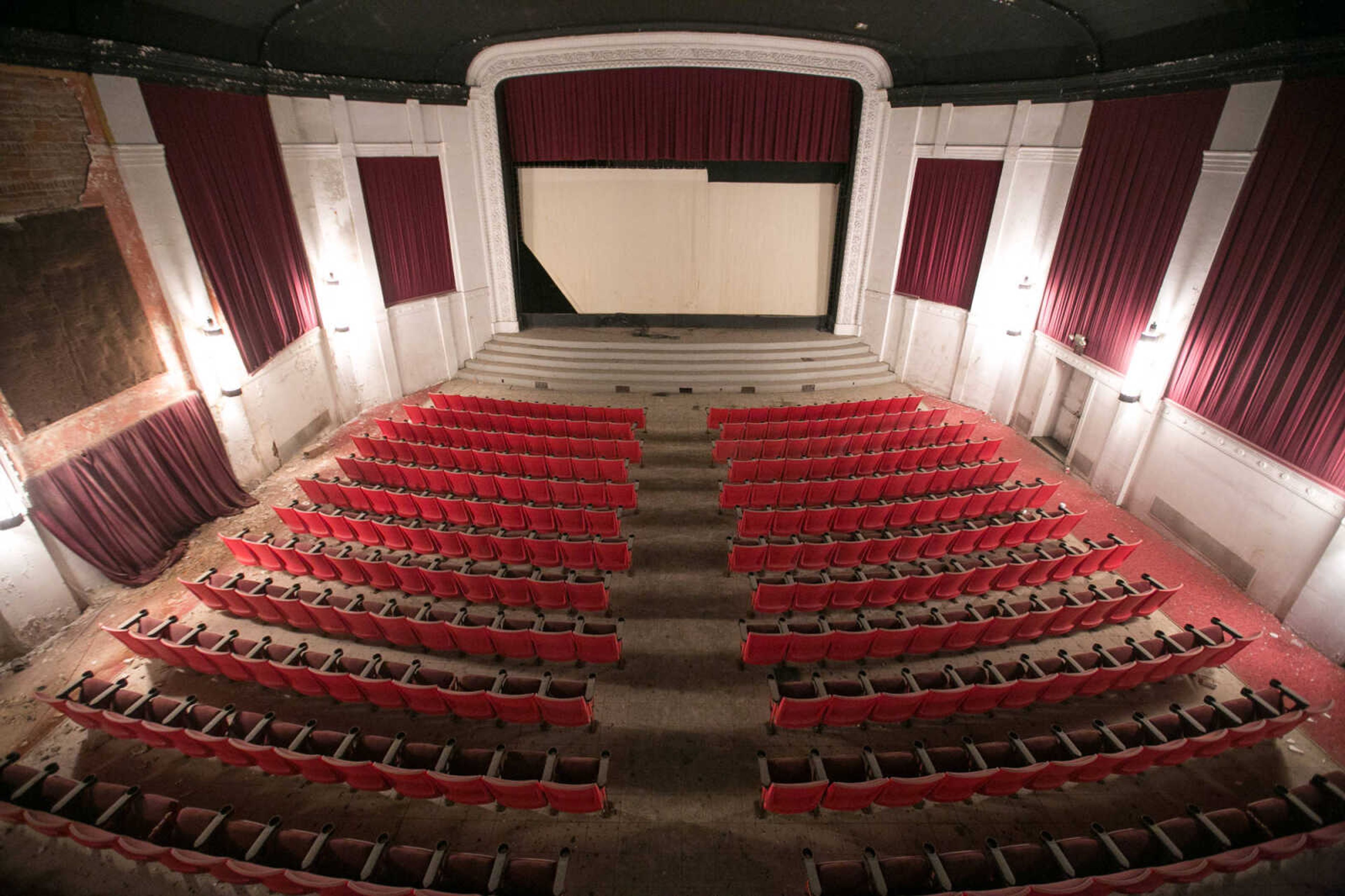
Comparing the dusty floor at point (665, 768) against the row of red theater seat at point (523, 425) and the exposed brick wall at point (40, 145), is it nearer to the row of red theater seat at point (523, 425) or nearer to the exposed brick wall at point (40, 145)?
the row of red theater seat at point (523, 425)

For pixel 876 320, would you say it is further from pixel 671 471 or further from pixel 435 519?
pixel 435 519

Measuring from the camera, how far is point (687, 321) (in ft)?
50.6

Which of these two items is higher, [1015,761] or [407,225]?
[407,225]

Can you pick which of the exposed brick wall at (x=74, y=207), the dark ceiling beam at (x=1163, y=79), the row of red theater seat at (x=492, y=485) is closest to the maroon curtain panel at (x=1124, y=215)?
the dark ceiling beam at (x=1163, y=79)

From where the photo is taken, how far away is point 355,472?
346 inches

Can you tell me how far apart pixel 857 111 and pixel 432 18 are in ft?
27.8

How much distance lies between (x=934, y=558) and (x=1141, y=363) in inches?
178

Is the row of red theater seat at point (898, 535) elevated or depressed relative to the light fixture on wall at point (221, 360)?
depressed

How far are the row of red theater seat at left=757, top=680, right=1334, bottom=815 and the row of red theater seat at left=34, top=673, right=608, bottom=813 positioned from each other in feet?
4.93

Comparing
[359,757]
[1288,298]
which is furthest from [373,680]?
[1288,298]

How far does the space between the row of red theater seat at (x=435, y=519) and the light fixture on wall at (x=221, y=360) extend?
2.05 meters

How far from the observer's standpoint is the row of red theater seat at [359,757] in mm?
4438

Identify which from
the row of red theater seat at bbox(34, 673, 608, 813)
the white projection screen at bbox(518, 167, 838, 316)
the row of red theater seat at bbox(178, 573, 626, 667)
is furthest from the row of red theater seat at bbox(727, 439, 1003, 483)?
the white projection screen at bbox(518, 167, 838, 316)

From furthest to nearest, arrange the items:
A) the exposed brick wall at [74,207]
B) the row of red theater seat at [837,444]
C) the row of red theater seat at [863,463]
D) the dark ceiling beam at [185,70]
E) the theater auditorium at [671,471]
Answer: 1. the row of red theater seat at [837,444]
2. the row of red theater seat at [863,463]
3. the dark ceiling beam at [185,70]
4. the exposed brick wall at [74,207]
5. the theater auditorium at [671,471]
